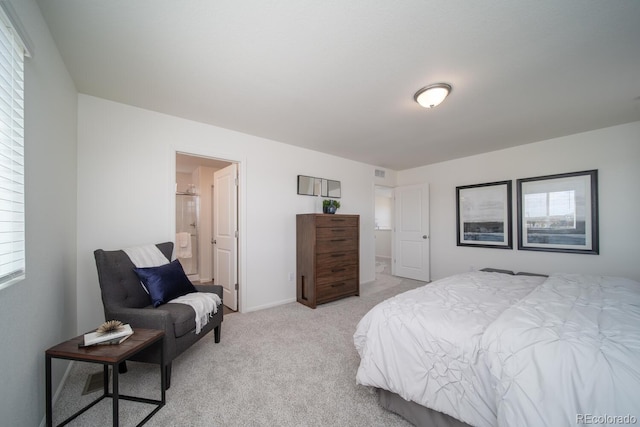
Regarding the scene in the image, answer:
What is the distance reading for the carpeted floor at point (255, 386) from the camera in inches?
58.0

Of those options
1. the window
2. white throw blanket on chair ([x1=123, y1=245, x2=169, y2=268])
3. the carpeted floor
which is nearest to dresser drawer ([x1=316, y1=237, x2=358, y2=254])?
the carpeted floor

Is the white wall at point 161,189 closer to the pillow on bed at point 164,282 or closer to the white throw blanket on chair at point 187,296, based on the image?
the white throw blanket on chair at point 187,296

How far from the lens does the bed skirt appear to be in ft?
4.18

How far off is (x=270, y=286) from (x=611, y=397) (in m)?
3.20

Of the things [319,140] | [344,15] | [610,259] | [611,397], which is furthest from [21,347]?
[610,259]

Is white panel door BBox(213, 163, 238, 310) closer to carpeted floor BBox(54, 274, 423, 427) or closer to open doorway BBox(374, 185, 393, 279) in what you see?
carpeted floor BBox(54, 274, 423, 427)

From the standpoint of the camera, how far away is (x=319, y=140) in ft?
11.5

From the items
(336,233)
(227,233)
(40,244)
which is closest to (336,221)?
(336,233)

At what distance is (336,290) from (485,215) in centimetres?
290

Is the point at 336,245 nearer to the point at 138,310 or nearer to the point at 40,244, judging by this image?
the point at 138,310

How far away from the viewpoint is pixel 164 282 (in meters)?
2.06

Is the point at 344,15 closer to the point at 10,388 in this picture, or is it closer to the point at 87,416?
the point at 10,388

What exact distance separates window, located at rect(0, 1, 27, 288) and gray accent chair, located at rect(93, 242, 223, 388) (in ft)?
2.38

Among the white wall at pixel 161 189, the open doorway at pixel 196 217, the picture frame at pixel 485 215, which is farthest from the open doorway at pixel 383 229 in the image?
the open doorway at pixel 196 217
